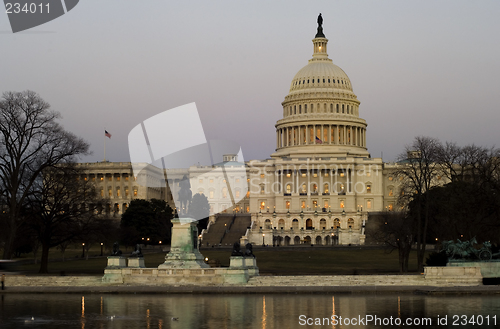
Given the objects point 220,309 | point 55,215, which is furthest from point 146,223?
point 220,309

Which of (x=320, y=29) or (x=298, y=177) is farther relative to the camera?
(x=320, y=29)

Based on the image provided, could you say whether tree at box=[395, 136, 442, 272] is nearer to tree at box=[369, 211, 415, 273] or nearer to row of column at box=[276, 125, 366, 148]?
tree at box=[369, 211, 415, 273]

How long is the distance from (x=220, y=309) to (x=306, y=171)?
11959cm

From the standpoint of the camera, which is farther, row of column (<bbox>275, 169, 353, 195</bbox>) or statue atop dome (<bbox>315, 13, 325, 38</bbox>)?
statue atop dome (<bbox>315, 13, 325, 38</bbox>)

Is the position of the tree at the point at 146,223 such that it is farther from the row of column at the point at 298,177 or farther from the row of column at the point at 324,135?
the row of column at the point at 324,135

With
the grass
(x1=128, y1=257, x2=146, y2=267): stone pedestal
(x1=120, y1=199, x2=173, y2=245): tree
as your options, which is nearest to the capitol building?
(x1=120, y1=199, x2=173, y2=245): tree

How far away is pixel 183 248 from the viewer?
151ft

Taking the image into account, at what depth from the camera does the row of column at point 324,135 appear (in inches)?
6339

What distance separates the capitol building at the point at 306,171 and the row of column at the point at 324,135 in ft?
0.67

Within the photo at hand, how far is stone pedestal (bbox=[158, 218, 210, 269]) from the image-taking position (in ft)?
149

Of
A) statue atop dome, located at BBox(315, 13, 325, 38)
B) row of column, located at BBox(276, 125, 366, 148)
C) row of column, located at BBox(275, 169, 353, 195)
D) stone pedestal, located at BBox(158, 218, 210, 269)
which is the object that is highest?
statue atop dome, located at BBox(315, 13, 325, 38)

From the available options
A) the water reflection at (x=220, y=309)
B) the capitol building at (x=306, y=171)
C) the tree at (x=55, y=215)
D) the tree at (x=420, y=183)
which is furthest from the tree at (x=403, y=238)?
the capitol building at (x=306, y=171)

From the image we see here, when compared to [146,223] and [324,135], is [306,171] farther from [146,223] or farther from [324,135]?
[146,223]

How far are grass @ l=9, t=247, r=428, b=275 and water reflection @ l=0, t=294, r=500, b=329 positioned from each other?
19.4m
